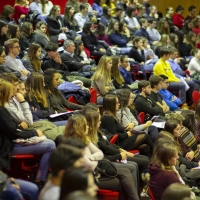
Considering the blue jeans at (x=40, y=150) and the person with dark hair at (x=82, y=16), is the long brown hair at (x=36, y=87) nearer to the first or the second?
the blue jeans at (x=40, y=150)

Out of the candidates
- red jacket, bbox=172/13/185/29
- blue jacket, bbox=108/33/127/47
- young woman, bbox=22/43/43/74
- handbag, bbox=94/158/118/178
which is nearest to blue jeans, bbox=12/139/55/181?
handbag, bbox=94/158/118/178

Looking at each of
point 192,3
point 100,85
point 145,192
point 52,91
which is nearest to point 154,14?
point 192,3

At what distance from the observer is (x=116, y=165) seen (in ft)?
16.2

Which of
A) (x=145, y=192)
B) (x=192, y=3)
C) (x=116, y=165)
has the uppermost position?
(x=116, y=165)

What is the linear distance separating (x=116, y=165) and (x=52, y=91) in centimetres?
139

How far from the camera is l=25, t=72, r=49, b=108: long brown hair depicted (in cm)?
556

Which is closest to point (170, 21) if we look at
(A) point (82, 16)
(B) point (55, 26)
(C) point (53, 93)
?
(A) point (82, 16)

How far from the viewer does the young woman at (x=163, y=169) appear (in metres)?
4.40

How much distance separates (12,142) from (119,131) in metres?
1.36

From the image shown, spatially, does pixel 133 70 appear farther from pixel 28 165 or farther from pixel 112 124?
pixel 28 165

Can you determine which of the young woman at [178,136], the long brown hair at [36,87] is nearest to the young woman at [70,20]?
the long brown hair at [36,87]

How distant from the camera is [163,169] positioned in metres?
4.46

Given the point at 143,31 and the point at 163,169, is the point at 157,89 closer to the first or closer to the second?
the point at 163,169

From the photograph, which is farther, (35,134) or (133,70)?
(133,70)
